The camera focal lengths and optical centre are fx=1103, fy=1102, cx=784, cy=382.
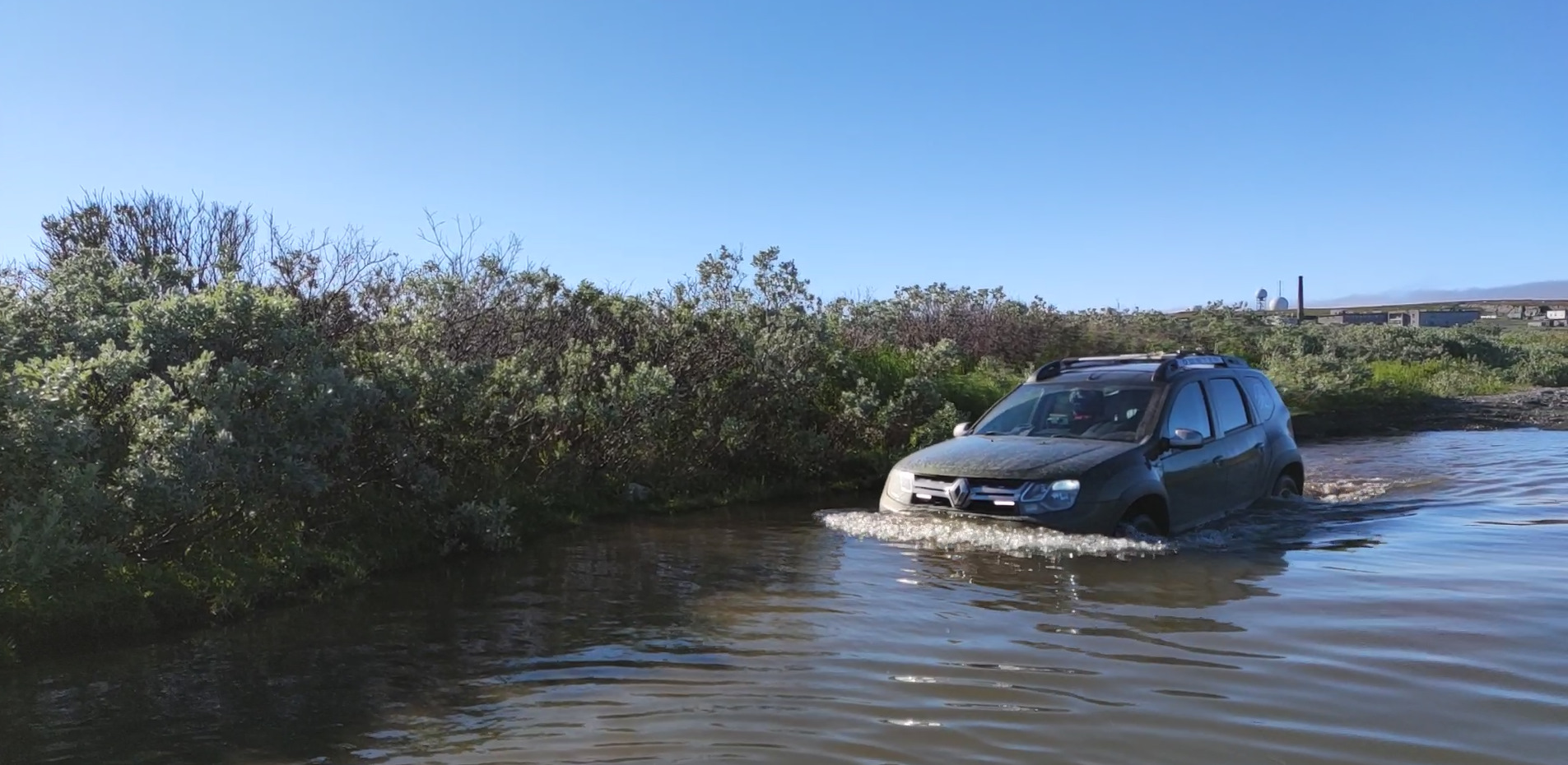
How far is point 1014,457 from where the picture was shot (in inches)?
330

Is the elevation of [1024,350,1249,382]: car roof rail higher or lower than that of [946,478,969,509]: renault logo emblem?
higher

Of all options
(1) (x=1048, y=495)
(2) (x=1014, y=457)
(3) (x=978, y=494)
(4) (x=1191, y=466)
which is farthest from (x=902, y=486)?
(4) (x=1191, y=466)

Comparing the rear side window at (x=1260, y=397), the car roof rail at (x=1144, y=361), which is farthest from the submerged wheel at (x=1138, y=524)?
the rear side window at (x=1260, y=397)

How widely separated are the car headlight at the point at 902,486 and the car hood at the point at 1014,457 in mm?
59

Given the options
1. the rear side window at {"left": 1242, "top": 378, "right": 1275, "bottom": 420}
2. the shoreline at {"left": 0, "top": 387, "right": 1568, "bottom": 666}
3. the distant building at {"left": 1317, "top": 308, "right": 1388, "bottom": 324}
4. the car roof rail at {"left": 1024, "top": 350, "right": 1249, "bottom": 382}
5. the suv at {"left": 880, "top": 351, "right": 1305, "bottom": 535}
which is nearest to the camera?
the shoreline at {"left": 0, "top": 387, "right": 1568, "bottom": 666}

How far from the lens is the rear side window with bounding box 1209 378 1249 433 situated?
31.3ft

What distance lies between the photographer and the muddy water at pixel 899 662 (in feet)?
15.0

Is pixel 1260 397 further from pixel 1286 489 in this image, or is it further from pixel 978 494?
pixel 978 494

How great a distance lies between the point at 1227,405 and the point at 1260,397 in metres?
0.76

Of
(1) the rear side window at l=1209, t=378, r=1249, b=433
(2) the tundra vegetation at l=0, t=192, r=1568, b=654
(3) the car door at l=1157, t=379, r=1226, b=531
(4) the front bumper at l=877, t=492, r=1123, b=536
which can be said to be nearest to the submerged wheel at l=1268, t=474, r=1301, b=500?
(1) the rear side window at l=1209, t=378, r=1249, b=433

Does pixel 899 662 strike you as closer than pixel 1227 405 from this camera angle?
Yes

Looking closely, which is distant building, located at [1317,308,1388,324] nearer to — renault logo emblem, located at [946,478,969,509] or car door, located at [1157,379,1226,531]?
car door, located at [1157,379,1226,531]

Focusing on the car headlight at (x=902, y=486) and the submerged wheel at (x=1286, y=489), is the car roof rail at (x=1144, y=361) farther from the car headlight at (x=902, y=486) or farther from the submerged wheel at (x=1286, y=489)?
the car headlight at (x=902, y=486)

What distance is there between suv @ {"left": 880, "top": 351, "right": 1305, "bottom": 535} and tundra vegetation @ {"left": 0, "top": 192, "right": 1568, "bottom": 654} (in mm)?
3832
